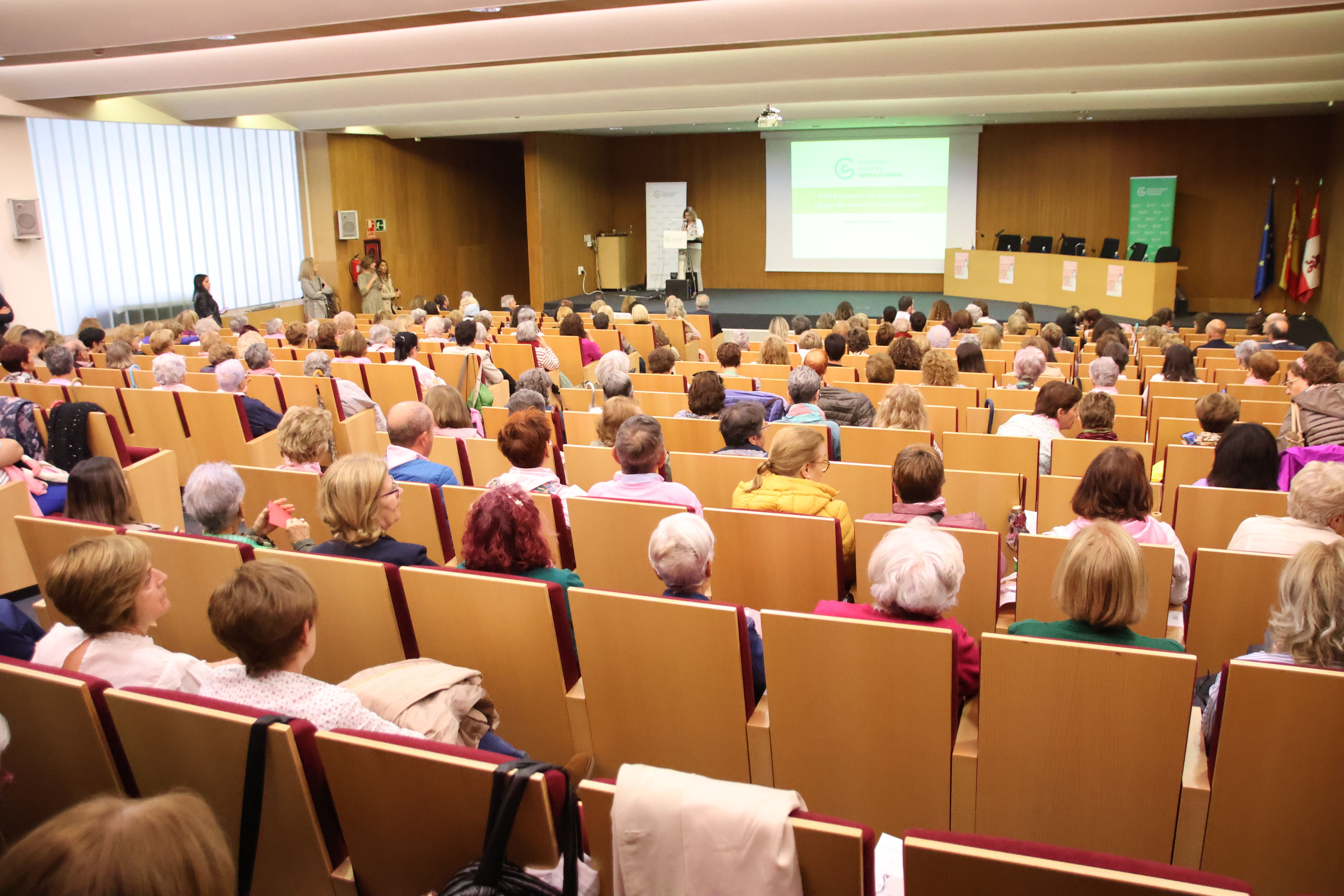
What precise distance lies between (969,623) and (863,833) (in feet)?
6.68

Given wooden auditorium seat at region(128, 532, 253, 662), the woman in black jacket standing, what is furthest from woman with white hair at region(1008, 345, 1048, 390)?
the woman in black jacket standing

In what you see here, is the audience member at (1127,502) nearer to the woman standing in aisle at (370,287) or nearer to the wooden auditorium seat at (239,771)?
the wooden auditorium seat at (239,771)

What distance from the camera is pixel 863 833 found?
1521mm

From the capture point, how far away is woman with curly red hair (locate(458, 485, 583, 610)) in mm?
2826

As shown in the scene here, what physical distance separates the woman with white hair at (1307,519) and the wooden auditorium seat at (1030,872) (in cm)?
196

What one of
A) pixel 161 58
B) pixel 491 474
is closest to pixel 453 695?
pixel 491 474

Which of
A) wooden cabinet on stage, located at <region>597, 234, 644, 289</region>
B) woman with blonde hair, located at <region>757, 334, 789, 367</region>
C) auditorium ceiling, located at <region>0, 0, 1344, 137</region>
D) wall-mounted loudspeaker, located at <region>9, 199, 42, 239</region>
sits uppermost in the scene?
auditorium ceiling, located at <region>0, 0, 1344, 137</region>

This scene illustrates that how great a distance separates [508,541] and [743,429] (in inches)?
73.1

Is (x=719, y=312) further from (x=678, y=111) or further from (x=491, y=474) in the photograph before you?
(x=491, y=474)

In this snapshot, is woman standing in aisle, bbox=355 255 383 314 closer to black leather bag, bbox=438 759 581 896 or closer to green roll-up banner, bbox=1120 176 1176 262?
green roll-up banner, bbox=1120 176 1176 262

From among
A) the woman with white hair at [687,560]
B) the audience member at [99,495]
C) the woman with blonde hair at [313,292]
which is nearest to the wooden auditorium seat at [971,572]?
the woman with white hair at [687,560]

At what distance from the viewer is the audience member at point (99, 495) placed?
338cm

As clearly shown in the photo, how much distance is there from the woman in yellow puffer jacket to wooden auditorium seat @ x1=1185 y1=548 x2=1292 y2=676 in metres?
1.16

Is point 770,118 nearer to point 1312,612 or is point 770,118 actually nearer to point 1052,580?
point 1052,580
